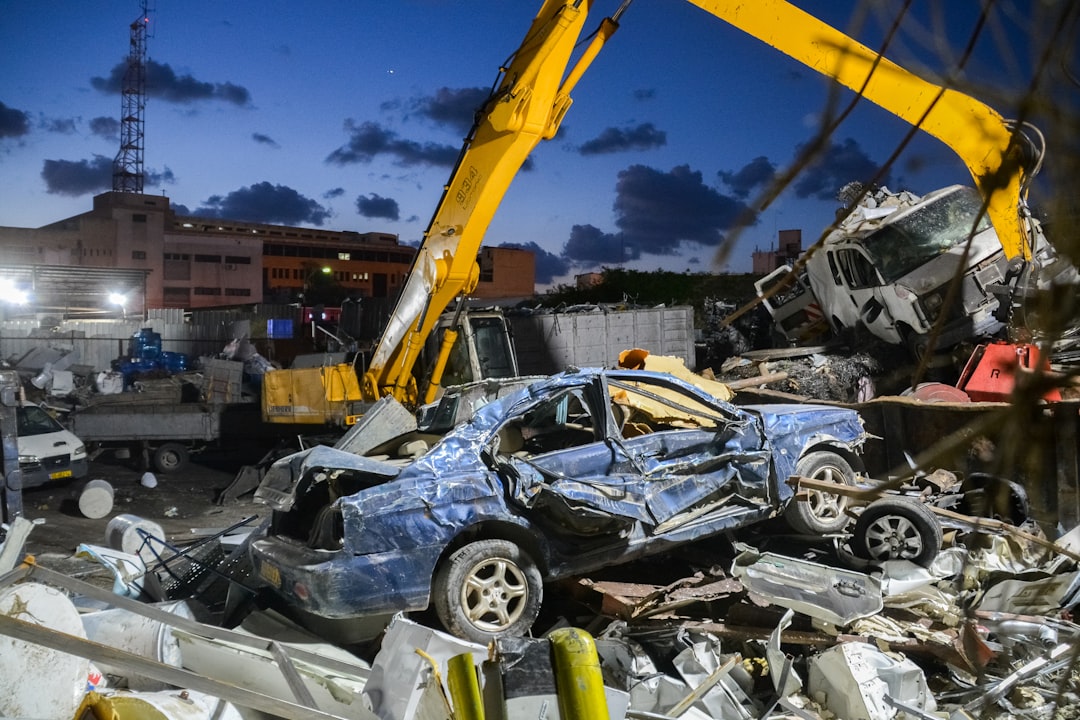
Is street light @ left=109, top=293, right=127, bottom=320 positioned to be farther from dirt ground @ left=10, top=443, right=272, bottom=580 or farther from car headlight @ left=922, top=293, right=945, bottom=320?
car headlight @ left=922, top=293, right=945, bottom=320

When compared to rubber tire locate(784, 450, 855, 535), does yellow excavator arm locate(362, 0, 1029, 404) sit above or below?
above

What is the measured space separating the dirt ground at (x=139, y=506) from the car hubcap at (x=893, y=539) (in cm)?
565

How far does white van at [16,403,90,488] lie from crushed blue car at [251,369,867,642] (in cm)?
670

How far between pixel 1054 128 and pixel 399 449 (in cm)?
582

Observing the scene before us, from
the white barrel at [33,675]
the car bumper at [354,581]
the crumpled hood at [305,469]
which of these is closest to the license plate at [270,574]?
the car bumper at [354,581]

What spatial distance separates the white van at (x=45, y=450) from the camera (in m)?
10.7

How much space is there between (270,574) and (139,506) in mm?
6380

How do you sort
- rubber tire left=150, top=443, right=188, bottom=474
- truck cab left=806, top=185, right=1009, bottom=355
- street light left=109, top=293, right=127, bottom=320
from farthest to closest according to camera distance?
street light left=109, top=293, right=127, bottom=320 < rubber tire left=150, top=443, right=188, bottom=474 < truck cab left=806, top=185, right=1009, bottom=355

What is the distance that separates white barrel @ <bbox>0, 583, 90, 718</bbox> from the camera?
3.20 metres

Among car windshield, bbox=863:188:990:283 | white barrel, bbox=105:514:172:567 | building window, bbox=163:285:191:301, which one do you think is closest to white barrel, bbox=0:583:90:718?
white barrel, bbox=105:514:172:567

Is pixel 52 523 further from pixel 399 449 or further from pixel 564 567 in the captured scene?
pixel 564 567

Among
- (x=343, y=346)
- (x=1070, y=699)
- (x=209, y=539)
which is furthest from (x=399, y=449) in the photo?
(x=343, y=346)

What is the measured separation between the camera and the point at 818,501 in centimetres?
659

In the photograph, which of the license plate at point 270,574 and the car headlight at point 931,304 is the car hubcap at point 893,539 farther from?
the car headlight at point 931,304
